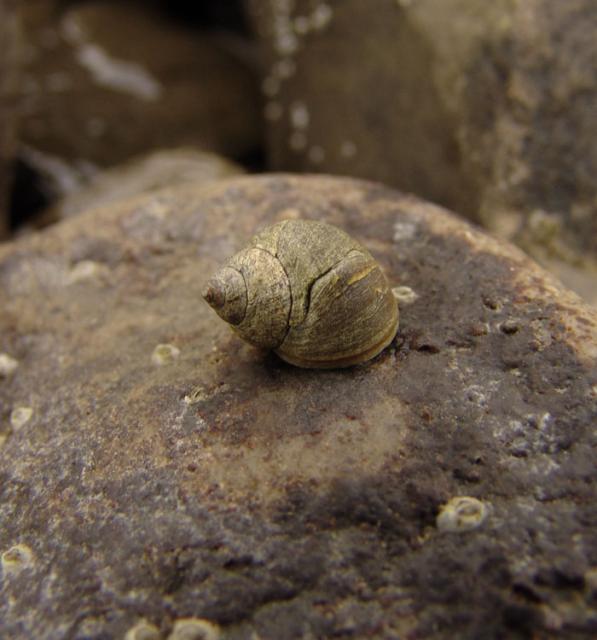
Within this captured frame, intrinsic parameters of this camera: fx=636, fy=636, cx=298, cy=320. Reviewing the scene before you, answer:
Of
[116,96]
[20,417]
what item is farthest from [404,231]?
[116,96]

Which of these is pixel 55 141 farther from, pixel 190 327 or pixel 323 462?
pixel 323 462

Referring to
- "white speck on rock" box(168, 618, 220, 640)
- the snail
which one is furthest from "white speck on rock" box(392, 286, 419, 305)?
"white speck on rock" box(168, 618, 220, 640)

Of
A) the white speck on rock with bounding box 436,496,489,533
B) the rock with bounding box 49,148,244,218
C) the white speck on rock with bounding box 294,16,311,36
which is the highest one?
the white speck on rock with bounding box 294,16,311,36

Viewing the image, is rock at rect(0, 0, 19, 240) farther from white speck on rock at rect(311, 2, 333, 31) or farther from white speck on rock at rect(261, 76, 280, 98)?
white speck on rock at rect(311, 2, 333, 31)

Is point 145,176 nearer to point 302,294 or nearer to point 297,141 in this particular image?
point 297,141

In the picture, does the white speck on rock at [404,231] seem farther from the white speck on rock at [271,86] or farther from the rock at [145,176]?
the white speck on rock at [271,86]

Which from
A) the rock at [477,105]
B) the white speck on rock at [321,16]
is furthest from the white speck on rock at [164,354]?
the white speck on rock at [321,16]

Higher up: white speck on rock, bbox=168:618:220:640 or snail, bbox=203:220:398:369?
snail, bbox=203:220:398:369
